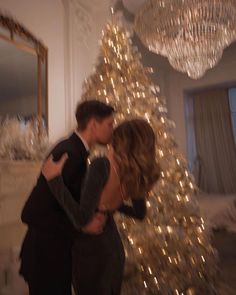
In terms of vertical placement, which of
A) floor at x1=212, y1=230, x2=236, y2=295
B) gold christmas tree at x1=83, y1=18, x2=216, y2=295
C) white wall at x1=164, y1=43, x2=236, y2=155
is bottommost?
floor at x1=212, y1=230, x2=236, y2=295

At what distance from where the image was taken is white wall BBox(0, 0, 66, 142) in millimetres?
2796

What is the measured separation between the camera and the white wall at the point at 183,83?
5.83 metres

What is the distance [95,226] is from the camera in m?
1.35

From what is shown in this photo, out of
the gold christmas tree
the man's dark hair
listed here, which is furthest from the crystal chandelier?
the man's dark hair

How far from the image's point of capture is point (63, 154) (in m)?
1.46

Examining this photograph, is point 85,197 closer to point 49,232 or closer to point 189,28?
point 49,232

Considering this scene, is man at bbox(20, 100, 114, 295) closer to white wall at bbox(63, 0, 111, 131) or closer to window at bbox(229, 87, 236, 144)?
white wall at bbox(63, 0, 111, 131)

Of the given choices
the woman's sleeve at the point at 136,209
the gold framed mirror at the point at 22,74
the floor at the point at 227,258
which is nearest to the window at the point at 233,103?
the floor at the point at 227,258

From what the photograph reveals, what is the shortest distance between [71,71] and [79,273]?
235cm

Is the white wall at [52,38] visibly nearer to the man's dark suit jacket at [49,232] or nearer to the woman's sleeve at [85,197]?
the man's dark suit jacket at [49,232]

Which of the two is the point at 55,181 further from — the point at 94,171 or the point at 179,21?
the point at 179,21

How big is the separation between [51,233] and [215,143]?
507 cm

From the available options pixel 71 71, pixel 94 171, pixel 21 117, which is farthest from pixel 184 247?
pixel 71 71

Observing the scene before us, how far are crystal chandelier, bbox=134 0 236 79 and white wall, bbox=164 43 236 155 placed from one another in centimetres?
340
